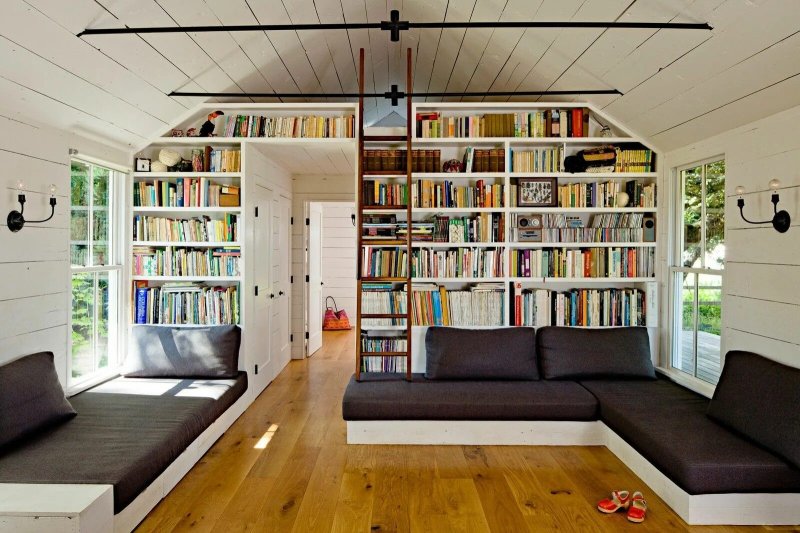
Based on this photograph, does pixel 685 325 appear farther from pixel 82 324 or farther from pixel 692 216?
pixel 82 324

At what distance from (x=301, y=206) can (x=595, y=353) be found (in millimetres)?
4016

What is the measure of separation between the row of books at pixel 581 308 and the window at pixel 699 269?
32 centimetres

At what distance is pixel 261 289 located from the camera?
4.99 metres

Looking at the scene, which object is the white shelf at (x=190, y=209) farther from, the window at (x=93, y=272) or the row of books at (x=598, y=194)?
the row of books at (x=598, y=194)

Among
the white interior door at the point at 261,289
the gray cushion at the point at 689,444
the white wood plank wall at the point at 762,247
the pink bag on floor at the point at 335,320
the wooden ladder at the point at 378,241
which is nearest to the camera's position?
the gray cushion at the point at 689,444

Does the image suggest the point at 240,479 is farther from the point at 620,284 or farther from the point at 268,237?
the point at 620,284

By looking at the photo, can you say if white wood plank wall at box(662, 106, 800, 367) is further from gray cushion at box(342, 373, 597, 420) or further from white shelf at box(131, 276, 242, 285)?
white shelf at box(131, 276, 242, 285)

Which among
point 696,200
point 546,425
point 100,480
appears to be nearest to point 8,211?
point 100,480

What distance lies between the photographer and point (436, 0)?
3.72m

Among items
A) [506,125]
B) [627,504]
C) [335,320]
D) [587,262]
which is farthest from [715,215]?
[335,320]

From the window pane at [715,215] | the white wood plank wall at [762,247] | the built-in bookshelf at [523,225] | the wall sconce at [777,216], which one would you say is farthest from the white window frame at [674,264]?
the wall sconce at [777,216]

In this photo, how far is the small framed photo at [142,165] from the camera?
446 centimetres

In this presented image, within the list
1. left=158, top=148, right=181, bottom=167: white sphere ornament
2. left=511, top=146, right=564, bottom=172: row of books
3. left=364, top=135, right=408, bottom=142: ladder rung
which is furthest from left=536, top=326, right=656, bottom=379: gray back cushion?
left=158, top=148, right=181, bottom=167: white sphere ornament

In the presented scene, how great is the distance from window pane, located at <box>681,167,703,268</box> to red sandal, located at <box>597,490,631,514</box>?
205cm
